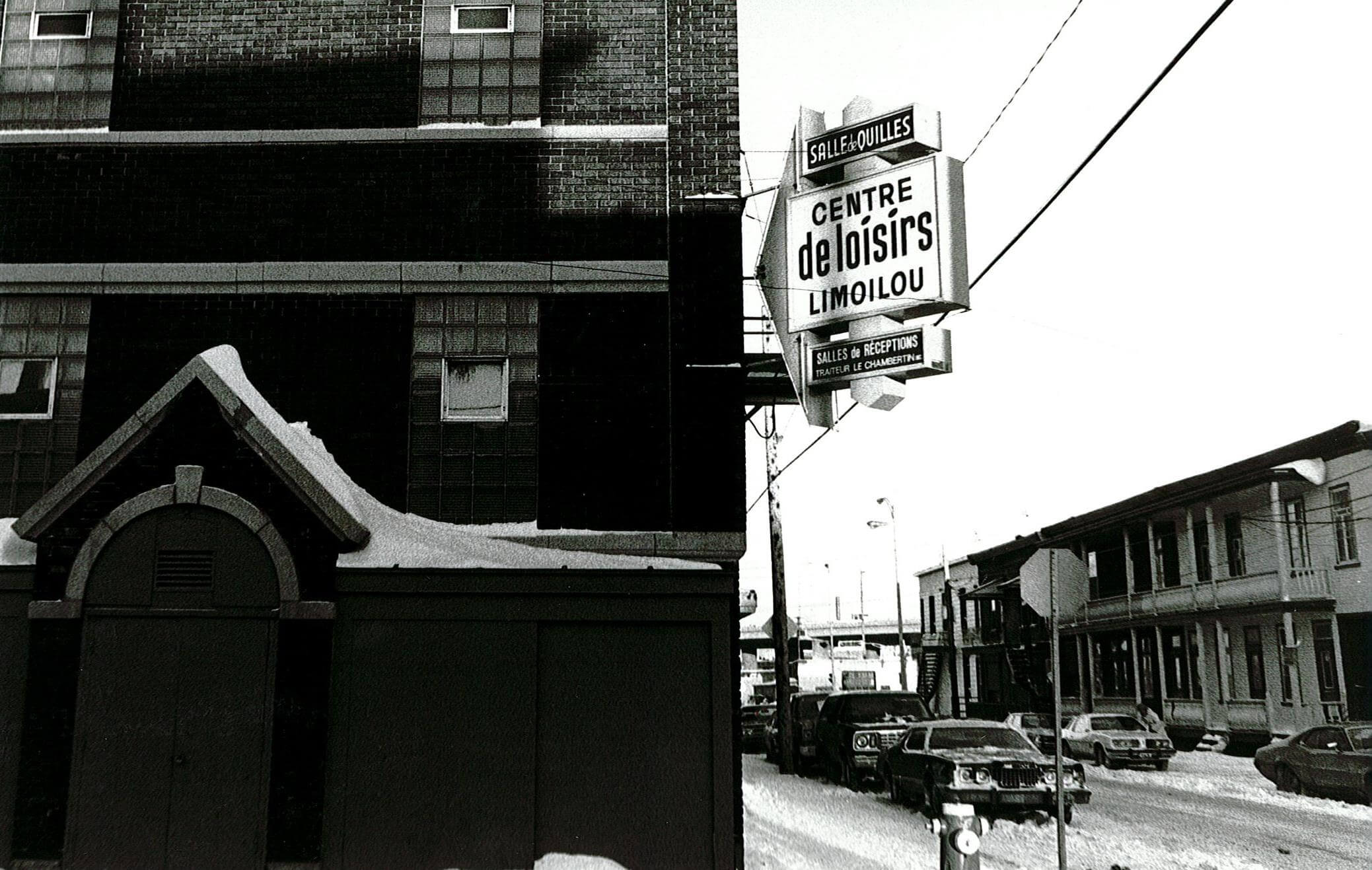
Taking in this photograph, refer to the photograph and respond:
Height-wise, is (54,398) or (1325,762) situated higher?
(54,398)

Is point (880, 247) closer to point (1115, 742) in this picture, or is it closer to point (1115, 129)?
point (1115, 129)

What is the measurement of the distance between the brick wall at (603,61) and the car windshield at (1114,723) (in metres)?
20.8

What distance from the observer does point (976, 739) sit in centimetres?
1712

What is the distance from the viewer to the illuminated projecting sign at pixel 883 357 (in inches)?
474

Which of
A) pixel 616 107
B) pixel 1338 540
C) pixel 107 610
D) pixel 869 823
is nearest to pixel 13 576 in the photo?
pixel 107 610

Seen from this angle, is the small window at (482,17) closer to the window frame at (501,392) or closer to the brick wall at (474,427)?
the brick wall at (474,427)

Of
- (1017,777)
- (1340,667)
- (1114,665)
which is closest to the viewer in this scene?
(1017,777)

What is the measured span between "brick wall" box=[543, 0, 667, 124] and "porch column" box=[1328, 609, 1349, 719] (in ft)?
90.3

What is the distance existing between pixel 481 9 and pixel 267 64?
8.08 feet

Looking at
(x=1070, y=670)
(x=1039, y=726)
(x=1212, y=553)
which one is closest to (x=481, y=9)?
(x=1039, y=726)

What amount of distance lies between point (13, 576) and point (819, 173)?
9290 millimetres

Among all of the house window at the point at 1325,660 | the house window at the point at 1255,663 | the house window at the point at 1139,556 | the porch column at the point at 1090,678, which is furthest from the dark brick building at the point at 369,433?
the porch column at the point at 1090,678

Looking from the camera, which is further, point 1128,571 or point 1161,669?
point 1128,571

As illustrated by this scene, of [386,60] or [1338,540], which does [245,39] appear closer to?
[386,60]
